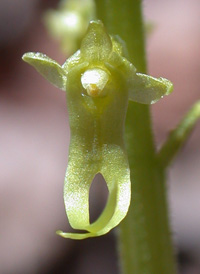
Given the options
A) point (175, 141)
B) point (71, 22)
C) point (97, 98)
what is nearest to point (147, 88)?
point (97, 98)

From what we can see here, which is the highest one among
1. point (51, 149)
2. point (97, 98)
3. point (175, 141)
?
point (51, 149)

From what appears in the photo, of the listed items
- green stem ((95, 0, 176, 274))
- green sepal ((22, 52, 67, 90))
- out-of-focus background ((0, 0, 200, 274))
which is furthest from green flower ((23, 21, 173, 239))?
out-of-focus background ((0, 0, 200, 274))

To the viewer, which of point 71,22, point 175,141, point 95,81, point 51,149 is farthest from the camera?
point 51,149

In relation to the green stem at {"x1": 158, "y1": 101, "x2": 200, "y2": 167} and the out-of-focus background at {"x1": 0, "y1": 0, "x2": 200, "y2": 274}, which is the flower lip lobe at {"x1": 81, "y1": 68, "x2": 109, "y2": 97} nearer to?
the green stem at {"x1": 158, "y1": 101, "x2": 200, "y2": 167}

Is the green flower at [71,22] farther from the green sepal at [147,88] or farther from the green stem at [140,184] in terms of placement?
the green sepal at [147,88]

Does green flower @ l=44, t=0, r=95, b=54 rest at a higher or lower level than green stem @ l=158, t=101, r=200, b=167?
higher

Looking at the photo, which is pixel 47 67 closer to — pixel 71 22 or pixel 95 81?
pixel 95 81

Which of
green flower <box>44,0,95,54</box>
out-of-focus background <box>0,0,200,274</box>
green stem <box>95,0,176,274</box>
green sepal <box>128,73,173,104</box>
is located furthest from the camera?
out-of-focus background <box>0,0,200,274</box>
